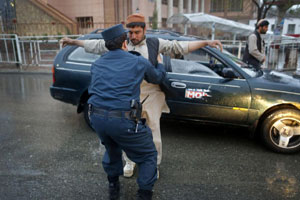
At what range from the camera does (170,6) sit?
29.3 metres

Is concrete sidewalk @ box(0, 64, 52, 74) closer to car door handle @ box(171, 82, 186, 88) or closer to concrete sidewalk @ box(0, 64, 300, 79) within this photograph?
concrete sidewalk @ box(0, 64, 300, 79)

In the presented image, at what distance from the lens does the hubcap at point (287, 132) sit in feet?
11.3

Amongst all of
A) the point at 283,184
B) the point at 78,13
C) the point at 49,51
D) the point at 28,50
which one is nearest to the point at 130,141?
the point at 283,184

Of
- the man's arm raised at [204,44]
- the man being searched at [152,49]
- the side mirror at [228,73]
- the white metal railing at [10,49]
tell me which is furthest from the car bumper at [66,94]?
the white metal railing at [10,49]

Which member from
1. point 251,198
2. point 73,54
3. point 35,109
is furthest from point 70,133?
point 251,198

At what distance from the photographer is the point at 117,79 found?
206 centimetres

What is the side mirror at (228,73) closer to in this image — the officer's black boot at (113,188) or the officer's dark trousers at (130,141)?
the officer's dark trousers at (130,141)

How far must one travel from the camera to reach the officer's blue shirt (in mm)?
2057

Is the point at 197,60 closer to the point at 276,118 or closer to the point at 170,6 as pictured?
the point at 276,118

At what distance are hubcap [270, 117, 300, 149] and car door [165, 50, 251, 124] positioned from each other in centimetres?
46

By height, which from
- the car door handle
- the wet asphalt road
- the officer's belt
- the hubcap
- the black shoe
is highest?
the officer's belt

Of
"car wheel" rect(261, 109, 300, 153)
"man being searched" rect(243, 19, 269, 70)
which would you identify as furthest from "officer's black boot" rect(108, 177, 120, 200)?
"man being searched" rect(243, 19, 269, 70)

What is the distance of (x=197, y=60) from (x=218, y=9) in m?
42.9

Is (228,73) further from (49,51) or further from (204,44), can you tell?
(49,51)
